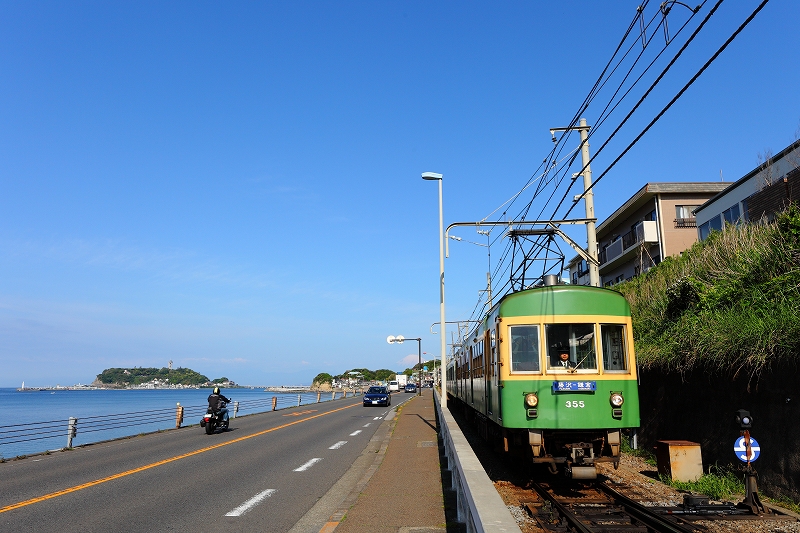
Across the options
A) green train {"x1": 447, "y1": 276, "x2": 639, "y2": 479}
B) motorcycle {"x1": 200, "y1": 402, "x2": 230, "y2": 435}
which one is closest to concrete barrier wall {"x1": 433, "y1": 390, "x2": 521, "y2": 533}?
green train {"x1": 447, "y1": 276, "x2": 639, "y2": 479}

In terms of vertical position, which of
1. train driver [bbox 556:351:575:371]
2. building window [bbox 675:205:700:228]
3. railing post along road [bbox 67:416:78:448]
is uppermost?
building window [bbox 675:205:700:228]

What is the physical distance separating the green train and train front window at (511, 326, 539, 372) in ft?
0.06

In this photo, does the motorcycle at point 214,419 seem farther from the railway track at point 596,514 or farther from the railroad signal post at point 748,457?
the railroad signal post at point 748,457

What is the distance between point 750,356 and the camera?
30.5 ft

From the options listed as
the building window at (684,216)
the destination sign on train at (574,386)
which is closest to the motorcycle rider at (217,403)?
the destination sign on train at (574,386)

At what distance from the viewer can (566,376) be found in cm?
992

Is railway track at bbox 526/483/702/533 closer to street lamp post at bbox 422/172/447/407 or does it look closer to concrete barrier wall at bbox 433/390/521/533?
concrete barrier wall at bbox 433/390/521/533

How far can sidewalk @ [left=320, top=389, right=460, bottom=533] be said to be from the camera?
726cm

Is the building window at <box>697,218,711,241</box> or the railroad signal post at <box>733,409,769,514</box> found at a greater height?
the building window at <box>697,218,711,241</box>

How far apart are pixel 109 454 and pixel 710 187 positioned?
33.1m

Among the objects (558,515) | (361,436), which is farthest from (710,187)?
(558,515)

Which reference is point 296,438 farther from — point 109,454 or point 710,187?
point 710,187

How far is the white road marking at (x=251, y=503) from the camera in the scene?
840 centimetres

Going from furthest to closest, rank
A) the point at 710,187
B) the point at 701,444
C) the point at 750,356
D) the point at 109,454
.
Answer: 1. the point at 710,187
2. the point at 109,454
3. the point at 701,444
4. the point at 750,356
